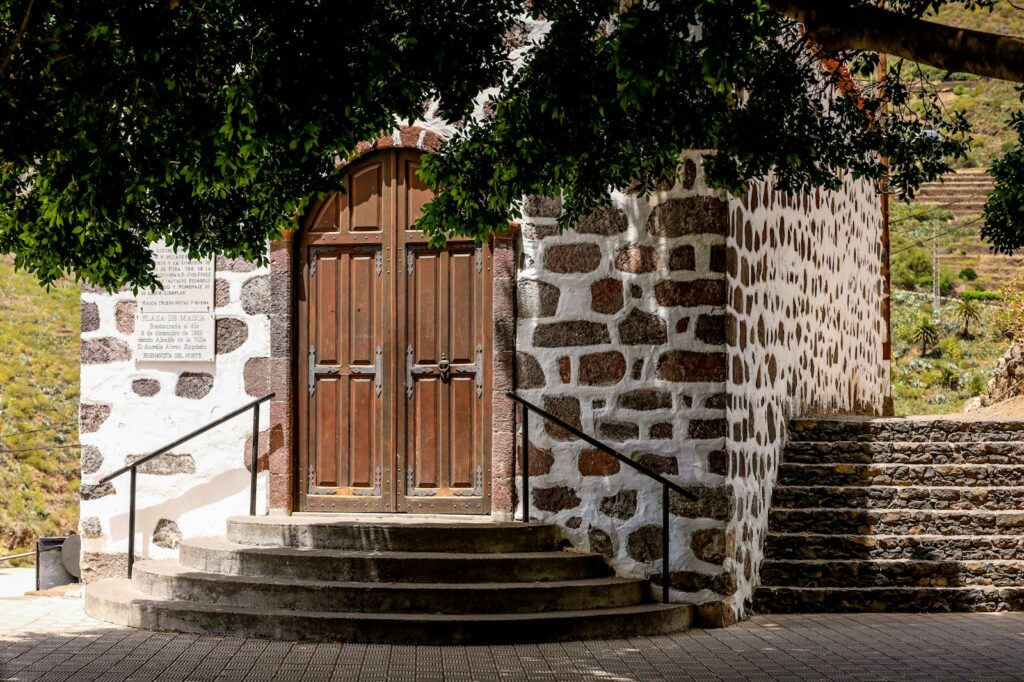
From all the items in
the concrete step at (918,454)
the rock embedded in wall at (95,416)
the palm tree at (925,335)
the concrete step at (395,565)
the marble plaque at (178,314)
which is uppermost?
the palm tree at (925,335)

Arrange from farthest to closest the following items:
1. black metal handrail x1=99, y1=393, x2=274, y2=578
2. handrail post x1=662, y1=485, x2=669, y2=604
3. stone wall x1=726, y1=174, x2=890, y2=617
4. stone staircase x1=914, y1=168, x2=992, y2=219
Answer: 1. stone staircase x1=914, y1=168, x2=992, y2=219
2. black metal handrail x1=99, y1=393, x2=274, y2=578
3. stone wall x1=726, y1=174, x2=890, y2=617
4. handrail post x1=662, y1=485, x2=669, y2=604

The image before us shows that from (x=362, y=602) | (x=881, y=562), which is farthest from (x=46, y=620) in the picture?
(x=881, y=562)

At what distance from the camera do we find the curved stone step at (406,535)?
831 cm

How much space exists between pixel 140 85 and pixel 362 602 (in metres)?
3.35

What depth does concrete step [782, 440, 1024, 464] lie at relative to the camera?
34.7 feet

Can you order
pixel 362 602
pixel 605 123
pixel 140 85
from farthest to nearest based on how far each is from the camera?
pixel 362 602
pixel 605 123
pixel 140 85

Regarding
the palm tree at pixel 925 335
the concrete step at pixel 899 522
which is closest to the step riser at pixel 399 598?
the concrete step at pixel 899 522

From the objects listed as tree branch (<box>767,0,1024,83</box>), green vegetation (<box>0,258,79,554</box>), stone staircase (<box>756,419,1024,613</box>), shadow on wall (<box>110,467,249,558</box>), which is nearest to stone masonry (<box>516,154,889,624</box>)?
stone staircase (<box>756,419,1024,613</box>)

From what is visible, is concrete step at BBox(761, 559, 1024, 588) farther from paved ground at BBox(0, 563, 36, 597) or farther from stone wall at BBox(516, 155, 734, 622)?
paved ground at BBox(0, 563, 36, 597)

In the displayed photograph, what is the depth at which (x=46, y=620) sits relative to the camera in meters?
8.54

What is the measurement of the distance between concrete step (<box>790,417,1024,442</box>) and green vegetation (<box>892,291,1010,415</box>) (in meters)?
20.1

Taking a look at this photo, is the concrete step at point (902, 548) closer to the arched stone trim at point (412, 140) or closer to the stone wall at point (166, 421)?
the arched stone trim at point (412, 140)

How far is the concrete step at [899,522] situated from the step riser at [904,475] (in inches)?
18.5

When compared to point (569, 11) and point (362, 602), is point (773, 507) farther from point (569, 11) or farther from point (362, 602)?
point (569, 11)
